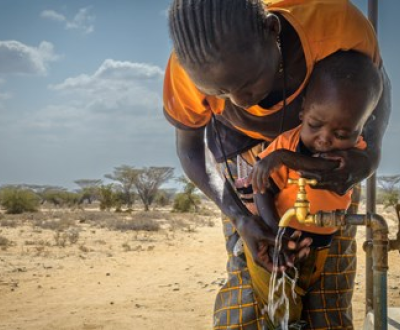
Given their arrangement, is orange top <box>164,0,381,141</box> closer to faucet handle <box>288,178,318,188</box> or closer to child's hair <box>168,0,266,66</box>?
child's hair <box>168,0,266,66</box>

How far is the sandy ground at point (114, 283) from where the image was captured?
4.99 m

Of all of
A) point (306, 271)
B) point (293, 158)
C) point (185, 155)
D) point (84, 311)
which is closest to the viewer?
point (293, 158)

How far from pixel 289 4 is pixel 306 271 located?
0.84 meters

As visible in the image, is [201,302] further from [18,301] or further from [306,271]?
[306,271]

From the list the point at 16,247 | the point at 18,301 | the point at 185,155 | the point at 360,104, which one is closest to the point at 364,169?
the point at 360,104

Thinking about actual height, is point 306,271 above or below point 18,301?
above

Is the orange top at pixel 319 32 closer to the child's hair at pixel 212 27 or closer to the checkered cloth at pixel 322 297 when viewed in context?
the child's hair at pixel 212 27

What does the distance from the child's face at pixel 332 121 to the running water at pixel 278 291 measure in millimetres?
276

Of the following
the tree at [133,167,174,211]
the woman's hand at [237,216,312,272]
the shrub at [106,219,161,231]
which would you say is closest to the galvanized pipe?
the woman's hand at [237,216,312,272]

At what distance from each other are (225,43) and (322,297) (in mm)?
976

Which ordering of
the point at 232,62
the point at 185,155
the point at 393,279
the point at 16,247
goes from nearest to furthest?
the point at 232,62
the point at 185,155
the point at 393,279
the point at 16,247

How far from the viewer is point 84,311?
5316 millimetres

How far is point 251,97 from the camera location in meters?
1.37

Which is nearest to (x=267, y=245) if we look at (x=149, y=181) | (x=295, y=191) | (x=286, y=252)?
(x=286, y=252)
